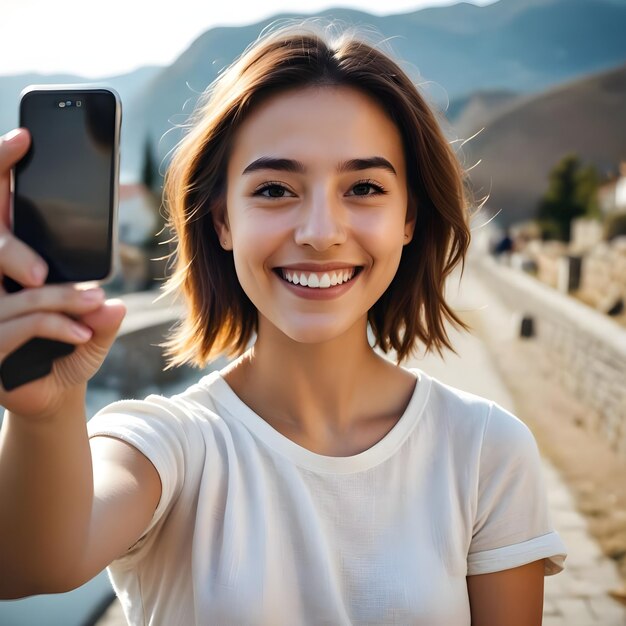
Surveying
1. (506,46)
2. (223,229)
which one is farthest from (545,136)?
(223,229)

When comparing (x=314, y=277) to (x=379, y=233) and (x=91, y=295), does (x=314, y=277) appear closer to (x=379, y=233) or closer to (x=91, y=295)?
(x=379, y=233)

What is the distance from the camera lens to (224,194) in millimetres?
1771

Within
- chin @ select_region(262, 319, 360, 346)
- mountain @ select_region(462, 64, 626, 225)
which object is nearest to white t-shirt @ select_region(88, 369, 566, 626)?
chin @ select_region(262, 319, 360, 346)

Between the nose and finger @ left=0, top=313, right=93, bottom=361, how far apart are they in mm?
673

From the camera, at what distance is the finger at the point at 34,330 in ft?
2.95

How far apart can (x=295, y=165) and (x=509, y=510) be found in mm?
854

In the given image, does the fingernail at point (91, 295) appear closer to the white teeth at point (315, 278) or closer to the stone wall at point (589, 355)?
the white teeth at point (315, 278)

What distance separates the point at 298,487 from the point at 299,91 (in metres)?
0.83

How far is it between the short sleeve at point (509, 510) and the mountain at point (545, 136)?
191 ft

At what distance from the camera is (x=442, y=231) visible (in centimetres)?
194

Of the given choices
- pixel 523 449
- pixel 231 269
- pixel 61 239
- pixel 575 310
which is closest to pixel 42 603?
pixel 231 269

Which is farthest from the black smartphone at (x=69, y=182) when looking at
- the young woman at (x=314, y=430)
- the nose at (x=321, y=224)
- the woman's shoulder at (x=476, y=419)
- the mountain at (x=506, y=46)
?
the mountain at (x=506, y=46)

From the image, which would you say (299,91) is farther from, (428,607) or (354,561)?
(428,607)

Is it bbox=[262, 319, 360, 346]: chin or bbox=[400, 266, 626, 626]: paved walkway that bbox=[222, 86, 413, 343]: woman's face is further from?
bbox=[400, 266, 626, 626]: paved walkway
